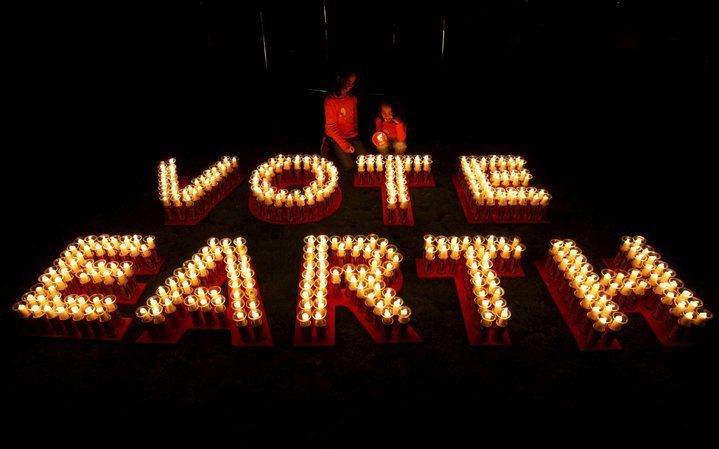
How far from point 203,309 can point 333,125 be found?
3.73 m

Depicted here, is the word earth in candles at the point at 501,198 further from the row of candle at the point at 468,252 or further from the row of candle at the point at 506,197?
the row of candle at the point at 468,252

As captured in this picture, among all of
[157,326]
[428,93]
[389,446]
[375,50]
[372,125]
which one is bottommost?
[389,446]

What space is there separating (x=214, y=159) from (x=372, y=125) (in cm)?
302

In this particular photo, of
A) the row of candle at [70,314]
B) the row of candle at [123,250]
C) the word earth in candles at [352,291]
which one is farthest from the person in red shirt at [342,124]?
the row of candle at [70,314]

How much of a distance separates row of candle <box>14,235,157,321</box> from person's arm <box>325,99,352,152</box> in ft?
10.1

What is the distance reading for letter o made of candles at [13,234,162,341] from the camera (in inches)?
141

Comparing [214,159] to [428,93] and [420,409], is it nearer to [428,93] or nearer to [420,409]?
[428,93]

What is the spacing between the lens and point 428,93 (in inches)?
316

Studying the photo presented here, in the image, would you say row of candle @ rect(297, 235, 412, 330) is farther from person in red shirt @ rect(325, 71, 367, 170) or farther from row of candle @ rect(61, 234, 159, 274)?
person in red shirt @ rect(325, 71, 367, 170)

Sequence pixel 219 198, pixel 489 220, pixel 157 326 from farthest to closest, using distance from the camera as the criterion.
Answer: pixel 219 198 < pixel 489 220 < pixel 157 326

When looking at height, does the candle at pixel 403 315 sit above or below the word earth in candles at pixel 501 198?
below

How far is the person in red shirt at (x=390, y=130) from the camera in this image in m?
6.27

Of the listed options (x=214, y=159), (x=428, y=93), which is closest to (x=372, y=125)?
(x=428, y=93)

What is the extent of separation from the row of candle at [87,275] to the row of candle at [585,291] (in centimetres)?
420
